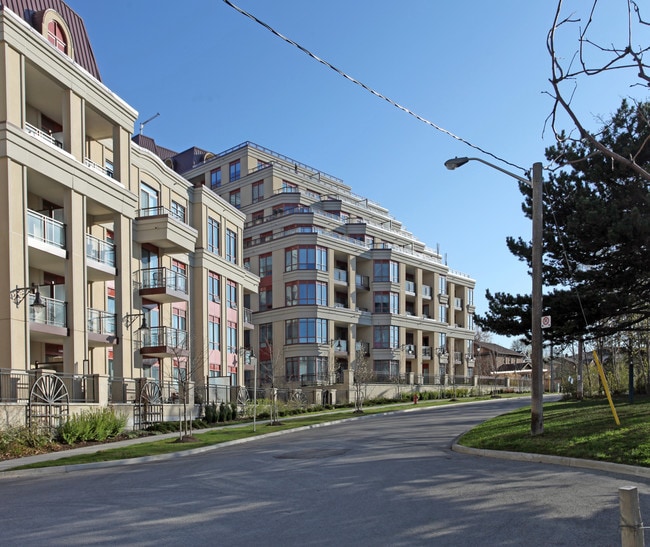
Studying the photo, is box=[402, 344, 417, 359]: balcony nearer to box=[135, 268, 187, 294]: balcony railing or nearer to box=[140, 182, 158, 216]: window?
box=[140, 182, 158, 216]: window

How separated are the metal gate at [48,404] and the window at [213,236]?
69.8 feet

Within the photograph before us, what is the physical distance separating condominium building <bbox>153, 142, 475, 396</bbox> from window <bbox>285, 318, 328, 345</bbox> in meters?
0.09

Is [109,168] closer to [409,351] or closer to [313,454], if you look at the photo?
[313,454]

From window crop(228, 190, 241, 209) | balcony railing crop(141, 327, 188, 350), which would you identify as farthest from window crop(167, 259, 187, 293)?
window crop(228, 190, 241, 209)

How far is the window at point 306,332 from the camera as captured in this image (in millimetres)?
64125

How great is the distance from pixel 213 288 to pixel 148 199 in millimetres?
8692

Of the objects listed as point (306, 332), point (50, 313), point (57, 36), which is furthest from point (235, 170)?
point (50, 313)

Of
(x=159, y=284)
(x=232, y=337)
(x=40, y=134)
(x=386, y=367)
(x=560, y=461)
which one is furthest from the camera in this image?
(x=386, y=367)

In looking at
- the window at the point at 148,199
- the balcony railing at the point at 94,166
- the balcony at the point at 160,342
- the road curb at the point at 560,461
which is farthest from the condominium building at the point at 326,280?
the road curb at the point at 560,461

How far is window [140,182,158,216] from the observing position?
3588cm

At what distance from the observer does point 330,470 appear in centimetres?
1376

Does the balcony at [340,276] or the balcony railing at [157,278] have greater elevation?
the balcony at [340,276]

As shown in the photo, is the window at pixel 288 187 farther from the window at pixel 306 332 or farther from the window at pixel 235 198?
the window at pixel 306 332

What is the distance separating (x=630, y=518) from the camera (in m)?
4.04
